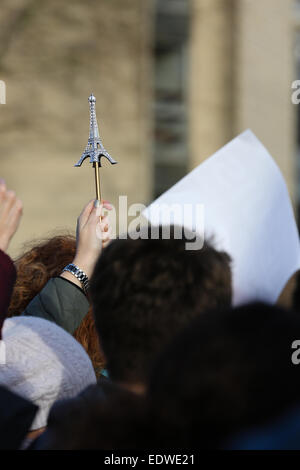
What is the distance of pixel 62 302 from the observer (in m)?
1.65

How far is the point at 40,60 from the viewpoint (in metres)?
6.78

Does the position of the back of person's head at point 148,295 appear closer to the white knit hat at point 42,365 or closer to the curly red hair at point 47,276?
the white knit hat at point 42,365

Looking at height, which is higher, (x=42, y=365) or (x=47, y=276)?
(x=47, y=276)

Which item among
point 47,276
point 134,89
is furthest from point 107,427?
point 134,89

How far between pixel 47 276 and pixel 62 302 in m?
0.37

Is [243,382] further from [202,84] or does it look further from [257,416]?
[202,84]

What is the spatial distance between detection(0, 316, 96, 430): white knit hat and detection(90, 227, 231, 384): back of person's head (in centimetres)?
26

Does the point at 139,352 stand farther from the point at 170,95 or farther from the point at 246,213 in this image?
the point at 170,95

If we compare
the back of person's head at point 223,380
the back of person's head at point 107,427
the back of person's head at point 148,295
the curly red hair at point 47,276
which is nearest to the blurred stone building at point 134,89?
the curly red hair at point 47,276

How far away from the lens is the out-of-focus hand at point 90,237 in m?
1.62

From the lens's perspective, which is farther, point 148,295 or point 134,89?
point 134,89

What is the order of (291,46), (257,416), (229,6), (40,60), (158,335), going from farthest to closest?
(291,46), (229,6), (40,60), (158,335), (257,416)

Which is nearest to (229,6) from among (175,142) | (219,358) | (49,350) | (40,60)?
(175,142)
